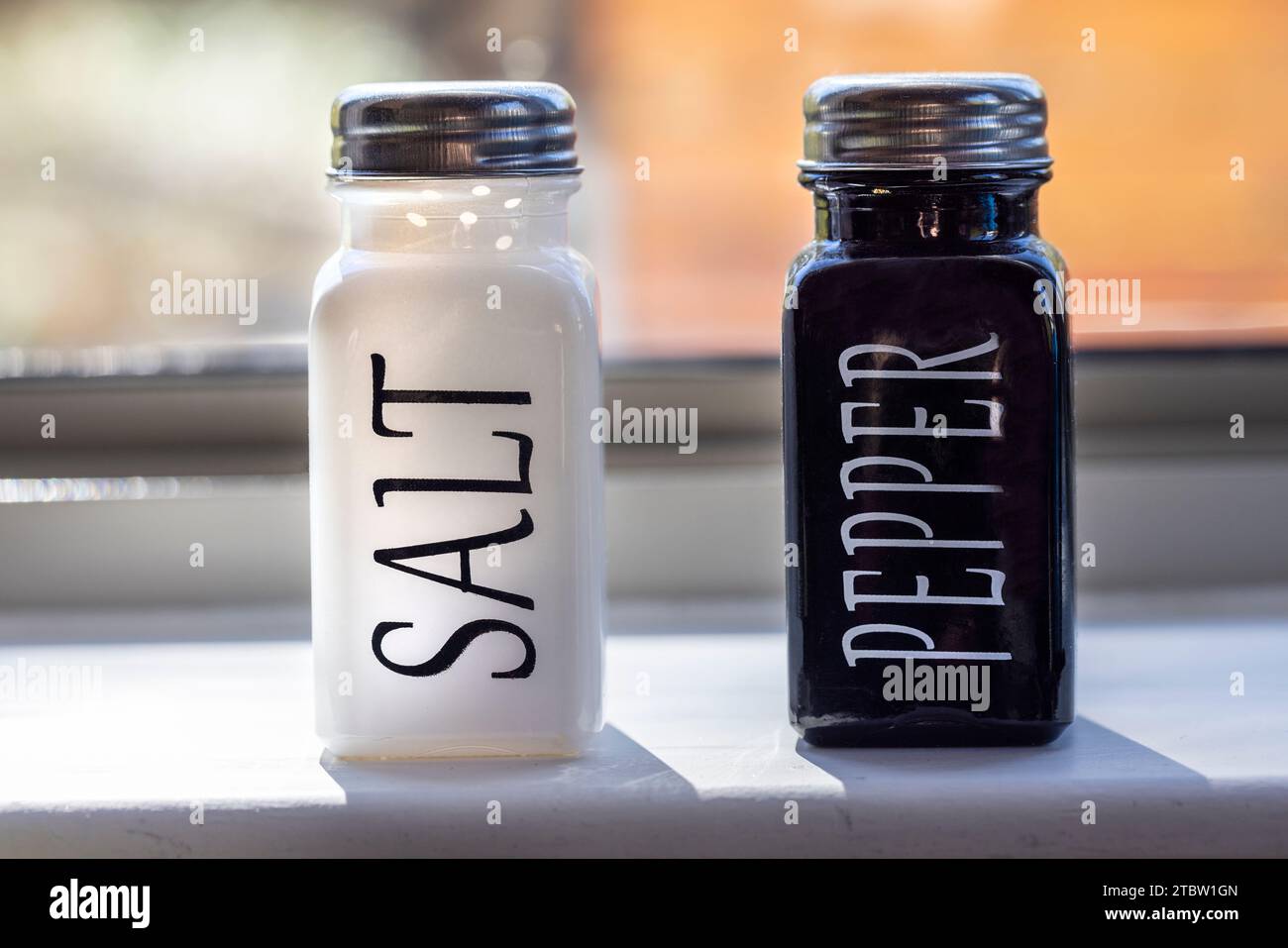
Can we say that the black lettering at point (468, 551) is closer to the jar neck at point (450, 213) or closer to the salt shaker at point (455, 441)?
the salt shaker at point (455, 441)

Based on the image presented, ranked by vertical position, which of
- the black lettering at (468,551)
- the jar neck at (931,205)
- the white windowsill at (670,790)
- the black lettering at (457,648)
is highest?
the jar neck at (931,205)

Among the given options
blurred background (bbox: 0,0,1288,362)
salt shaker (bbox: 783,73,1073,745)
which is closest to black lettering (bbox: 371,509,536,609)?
salt shaker (bbox: 783,73,1073,745)

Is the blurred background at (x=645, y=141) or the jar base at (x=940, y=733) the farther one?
the blurred background at (x=645, y=141)

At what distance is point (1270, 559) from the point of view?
0.95 meters

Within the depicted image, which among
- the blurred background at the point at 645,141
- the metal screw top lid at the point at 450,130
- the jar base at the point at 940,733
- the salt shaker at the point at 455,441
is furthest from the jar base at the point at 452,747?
the blurred background at the point at 645,141

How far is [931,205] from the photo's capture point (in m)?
0.60

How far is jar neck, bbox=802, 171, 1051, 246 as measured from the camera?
0.60 meters

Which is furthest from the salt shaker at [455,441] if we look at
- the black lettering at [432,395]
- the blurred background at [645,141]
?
the blurred background at [645,141]

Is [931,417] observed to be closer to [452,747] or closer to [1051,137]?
[452,747]

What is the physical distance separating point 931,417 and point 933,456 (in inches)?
0.6

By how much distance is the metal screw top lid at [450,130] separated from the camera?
59 centimetres

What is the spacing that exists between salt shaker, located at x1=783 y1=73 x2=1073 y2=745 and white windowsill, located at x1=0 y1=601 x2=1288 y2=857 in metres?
0.04

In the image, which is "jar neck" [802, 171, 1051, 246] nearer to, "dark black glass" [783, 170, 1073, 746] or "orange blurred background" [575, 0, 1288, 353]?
"dark black glass" [783, 170, 1073, 746]

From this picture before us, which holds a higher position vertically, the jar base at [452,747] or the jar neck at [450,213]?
the jar neck at [450,213]
